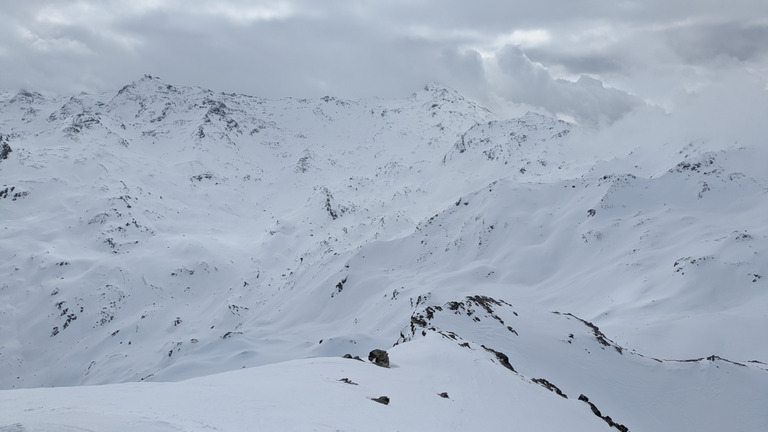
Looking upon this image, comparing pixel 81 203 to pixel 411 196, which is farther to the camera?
pixel 411 196

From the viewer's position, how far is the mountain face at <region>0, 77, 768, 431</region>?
30594mm

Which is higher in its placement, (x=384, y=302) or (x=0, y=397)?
(x=384, y=302)

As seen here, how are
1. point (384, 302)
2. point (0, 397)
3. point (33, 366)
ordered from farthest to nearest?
point (33, 366) → point (384, 302) → point (0, 397)

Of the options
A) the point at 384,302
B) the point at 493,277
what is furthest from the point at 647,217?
the point at 384,302

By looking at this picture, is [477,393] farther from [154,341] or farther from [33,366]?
[33,366]

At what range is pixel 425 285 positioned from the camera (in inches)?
3546

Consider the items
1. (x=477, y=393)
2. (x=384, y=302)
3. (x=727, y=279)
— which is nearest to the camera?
(x=477, y=393)

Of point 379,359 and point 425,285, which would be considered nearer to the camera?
point 379,359

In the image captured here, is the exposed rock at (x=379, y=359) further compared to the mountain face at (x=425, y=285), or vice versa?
the mountain face at (x=425, y=285)

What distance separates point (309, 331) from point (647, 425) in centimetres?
6191

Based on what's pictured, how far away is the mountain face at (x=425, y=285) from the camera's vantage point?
30.6 metres

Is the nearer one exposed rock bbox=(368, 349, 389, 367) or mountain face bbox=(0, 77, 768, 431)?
exposed rock bbox=(368, 349, 389, 367)

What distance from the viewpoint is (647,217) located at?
9556cm

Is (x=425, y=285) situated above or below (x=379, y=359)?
above
